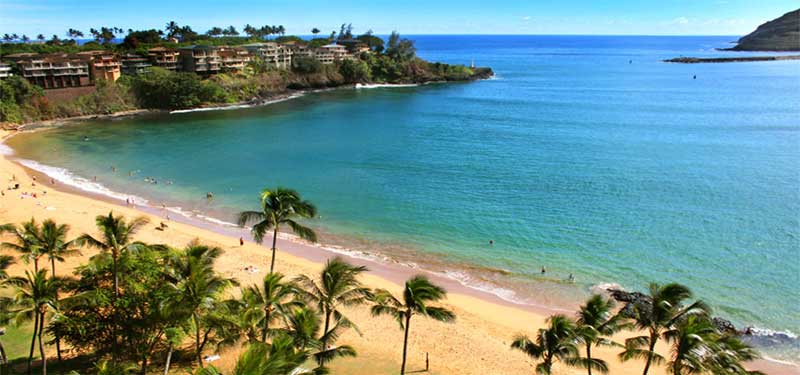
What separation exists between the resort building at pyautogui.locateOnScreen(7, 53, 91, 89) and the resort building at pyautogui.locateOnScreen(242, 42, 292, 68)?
1476 inches

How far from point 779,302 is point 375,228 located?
25987 millimetres

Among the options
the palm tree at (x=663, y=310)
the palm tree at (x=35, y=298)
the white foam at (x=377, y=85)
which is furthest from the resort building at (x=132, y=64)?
the palm tree at (x=663, y=310)

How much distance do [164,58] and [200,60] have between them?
22.9ft

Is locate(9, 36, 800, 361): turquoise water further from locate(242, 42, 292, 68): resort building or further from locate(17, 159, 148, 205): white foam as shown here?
locate(242, 42, 292, 68): resort building

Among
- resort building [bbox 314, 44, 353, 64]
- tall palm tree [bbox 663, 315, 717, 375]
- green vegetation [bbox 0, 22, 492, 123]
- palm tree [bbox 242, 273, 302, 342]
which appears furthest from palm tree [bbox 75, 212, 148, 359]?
resort building [bbox 314, 44, 353, 64]

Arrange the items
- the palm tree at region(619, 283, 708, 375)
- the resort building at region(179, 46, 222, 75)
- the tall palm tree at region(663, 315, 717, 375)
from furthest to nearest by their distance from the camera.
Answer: the resort building at region(179, 46, 222, 75) → the palm tree at region(619, 283, 708, 375) → the tall palm tree at region(663, 315, 717, 375)

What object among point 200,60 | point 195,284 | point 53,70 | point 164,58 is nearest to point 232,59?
point 200,60

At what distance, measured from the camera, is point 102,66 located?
93.8m

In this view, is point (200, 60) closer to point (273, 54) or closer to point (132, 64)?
point (132, 64)

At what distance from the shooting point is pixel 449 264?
34.3m

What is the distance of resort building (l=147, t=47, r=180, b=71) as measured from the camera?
10594cm

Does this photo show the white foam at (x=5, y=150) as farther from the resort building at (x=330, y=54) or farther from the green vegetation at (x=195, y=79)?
the resort building at (x=330, y=54)

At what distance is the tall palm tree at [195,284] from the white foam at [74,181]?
33204mm

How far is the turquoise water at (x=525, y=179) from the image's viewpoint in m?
33.2
